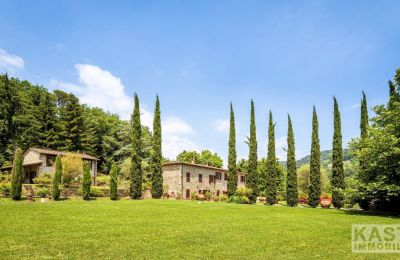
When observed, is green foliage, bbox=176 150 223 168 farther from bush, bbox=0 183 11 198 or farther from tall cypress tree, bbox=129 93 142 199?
bush, bbox=0 183 11 198

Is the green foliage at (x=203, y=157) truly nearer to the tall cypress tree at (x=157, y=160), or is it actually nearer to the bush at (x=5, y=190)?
the tall cypress tree at (x=157, y=160)

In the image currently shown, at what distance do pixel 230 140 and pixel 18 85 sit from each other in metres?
49.3

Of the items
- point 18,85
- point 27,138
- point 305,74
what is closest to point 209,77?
point 305,74

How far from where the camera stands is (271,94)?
24812 mm

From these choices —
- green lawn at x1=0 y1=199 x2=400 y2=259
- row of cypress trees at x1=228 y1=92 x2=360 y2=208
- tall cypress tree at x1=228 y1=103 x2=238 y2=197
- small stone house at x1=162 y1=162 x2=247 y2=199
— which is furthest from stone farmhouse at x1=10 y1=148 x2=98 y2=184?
green lawn at x1=0 y1=199 x2=400 y2=259

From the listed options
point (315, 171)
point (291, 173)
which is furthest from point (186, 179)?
point (315, 171)

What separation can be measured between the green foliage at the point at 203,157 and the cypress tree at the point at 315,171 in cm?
3700

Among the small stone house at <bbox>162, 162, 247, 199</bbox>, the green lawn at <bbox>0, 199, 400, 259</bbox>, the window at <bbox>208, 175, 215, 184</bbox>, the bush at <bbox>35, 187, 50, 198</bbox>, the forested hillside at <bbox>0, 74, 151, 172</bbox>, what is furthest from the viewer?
the forested hillside at <bbox>0, 74, 151, 172</bbox>

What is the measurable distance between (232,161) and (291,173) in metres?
7.55

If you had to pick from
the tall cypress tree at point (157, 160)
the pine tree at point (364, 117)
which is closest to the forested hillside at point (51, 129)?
the tall cypress tree at point (157, 160)

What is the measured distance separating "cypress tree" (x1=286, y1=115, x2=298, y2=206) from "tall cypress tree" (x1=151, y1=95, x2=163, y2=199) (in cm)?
1539

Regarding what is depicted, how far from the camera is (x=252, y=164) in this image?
38.9m

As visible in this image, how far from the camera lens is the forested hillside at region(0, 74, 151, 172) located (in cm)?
4847

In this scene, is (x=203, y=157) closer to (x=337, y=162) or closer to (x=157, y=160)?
(x=157, y=160)
